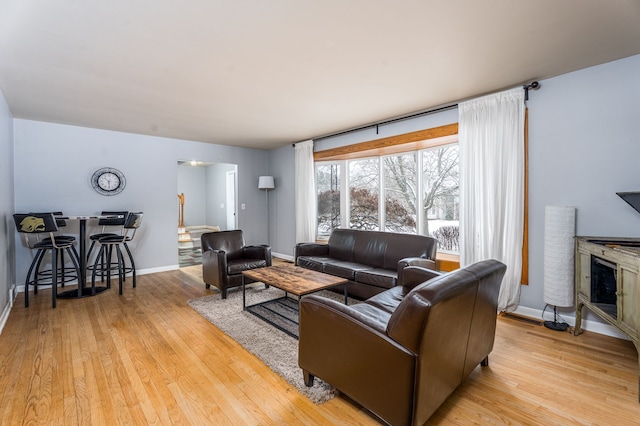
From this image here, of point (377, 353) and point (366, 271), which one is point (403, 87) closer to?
point (366, 271)

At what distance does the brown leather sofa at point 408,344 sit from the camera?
138cm

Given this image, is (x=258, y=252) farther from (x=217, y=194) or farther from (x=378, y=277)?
(x=217, y=194)

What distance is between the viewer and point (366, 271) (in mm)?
3479

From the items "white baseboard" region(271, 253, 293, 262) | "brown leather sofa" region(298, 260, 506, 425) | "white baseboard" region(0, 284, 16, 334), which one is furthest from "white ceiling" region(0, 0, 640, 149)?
"white baseboard" region(271, 253, 293, 262)

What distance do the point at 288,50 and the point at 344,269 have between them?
2492 mm

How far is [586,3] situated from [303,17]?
1.75 meters

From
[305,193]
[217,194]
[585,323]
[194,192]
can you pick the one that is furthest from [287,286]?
[194,192]

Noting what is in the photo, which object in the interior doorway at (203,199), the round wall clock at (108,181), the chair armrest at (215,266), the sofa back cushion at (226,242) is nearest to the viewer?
the chair armrest at (215,266)

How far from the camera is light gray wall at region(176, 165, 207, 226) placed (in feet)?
30.5

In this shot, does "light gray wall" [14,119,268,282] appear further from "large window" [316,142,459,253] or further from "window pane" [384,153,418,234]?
"window pane" [384,153,418,234]

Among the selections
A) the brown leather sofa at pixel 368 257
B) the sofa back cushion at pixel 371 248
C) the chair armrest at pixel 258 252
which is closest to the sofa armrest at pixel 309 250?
the brown leather sofa at pixel 368 257

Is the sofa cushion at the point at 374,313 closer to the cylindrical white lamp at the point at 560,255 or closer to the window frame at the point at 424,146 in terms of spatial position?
the cylindrical white lamp at the point at 560,255

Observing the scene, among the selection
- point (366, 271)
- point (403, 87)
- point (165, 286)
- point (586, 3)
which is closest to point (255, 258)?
point (165, 286)

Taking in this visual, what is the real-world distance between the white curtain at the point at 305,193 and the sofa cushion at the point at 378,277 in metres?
2.18
